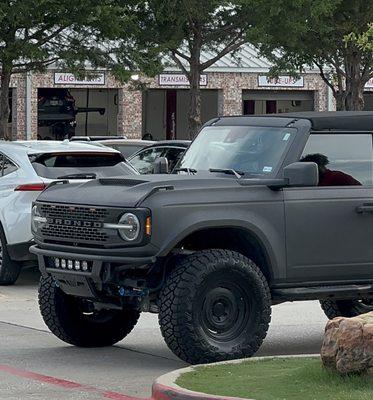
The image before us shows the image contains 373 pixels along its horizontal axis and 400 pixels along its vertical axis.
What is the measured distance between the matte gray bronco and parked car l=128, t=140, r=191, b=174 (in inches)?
418

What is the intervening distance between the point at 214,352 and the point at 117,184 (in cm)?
166

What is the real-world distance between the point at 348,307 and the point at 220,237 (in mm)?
2435

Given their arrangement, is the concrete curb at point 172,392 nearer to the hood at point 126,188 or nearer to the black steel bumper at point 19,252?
the hood at point 126,188

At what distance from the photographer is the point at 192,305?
10070 millimetres

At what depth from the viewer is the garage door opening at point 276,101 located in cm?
5075

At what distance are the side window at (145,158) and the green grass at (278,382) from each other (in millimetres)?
13127

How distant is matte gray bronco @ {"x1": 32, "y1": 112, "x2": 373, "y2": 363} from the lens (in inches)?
398

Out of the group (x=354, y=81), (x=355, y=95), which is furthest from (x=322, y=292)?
(x=355, y=95)

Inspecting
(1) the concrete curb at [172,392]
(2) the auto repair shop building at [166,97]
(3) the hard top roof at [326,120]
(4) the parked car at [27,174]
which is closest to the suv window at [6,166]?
(4) the parked car at [27,174]

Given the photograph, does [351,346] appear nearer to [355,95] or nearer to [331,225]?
[331,225]

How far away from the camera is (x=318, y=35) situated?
1283 inches

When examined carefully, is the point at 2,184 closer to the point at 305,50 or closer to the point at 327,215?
the point at 327,215

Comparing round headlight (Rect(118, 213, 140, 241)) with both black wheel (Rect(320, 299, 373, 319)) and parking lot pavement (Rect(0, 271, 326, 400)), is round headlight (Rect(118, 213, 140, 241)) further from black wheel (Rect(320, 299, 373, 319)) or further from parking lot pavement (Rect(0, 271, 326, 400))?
black wheel (Rect(320, 299, 373, 319))

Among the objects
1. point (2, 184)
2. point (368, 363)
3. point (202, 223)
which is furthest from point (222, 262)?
point (2, 184)
